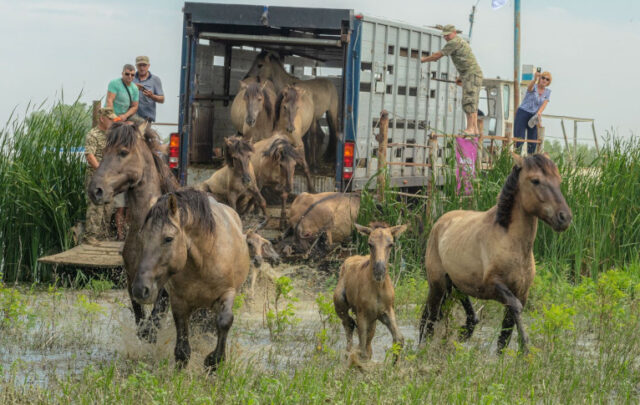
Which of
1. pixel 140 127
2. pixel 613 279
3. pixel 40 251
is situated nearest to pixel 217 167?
pixel 40 251

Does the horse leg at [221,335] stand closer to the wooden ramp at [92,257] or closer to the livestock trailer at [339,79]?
the wooden ramp at [92,257]

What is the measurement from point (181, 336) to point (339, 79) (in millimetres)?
9559

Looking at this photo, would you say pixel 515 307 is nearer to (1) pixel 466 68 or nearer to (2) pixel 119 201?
(2) pixel 119 201

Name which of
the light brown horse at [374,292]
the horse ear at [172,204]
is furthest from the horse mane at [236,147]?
the horse ear at [172,204]

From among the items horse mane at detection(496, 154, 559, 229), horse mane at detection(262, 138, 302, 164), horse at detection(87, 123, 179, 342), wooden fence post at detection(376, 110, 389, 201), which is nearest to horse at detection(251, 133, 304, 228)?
horse mane at detection(262, 138, 302, 164)

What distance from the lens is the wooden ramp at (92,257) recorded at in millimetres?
11992

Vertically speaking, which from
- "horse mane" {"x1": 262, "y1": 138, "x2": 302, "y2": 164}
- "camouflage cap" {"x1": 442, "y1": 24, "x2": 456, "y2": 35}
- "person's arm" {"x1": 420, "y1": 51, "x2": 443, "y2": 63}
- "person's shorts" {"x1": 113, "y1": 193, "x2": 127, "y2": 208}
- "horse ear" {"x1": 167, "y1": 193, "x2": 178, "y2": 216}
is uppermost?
"camouflage cap" {"x1": 442, "y1": 24, "x2": 456, "y2": 35}

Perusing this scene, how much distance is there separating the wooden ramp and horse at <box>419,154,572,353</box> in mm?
4705

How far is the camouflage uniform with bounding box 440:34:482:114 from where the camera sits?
51.5 feet

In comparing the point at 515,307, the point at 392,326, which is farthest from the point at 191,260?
the point at 515,307

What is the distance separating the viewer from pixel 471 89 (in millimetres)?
15852

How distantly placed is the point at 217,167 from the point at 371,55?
2.83m

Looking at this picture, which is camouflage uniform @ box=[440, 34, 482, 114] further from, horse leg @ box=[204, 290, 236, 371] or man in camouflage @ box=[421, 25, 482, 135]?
horse leg @ box=[204, 290, 236, 371]

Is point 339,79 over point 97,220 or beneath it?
over
